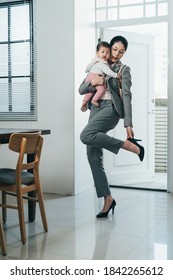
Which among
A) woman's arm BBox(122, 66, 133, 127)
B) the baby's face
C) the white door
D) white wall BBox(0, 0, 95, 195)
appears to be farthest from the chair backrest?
the white door

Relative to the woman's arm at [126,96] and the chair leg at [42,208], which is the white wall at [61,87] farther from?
the chair leg at [42,208]

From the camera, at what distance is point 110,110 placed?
12.3 ft

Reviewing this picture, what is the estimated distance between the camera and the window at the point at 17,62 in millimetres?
4973

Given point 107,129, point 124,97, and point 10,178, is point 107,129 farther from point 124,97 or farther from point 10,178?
point 10,178

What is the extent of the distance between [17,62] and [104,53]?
155 centimetres

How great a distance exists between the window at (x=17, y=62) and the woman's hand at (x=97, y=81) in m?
1.17

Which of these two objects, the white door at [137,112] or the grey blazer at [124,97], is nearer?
the grey blazer at [124,97]

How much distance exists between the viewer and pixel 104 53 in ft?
12.8

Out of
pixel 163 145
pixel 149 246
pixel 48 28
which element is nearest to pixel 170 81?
pixel 48 28

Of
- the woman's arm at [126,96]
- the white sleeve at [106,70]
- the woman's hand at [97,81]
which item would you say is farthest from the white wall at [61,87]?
the woman's arm at [126,96]

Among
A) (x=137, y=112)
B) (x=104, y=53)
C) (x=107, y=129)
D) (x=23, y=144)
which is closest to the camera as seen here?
(x=23, y=144)

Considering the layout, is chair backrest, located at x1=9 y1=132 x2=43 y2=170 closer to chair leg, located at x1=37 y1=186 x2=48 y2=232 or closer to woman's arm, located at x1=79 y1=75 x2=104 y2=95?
chair leg, located at x1=37 y1=186 x2=48 y2=232

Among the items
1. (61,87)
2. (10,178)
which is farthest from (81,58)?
(10,178)

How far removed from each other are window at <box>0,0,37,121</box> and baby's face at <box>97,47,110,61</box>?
4.13 feet
